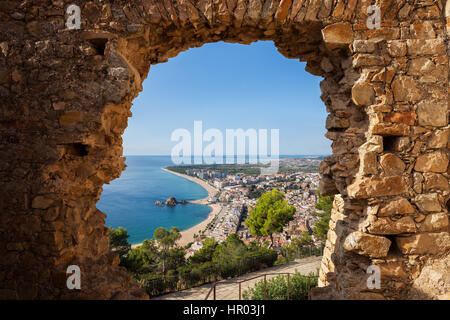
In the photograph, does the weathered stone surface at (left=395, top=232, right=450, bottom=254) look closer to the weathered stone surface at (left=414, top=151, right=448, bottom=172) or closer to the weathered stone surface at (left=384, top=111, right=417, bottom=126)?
the weathered stone surface at (left=414, top=151, right=448, bottom=172)

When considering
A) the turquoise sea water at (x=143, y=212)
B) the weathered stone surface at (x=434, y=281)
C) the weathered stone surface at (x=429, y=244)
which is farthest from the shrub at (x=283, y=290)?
the turquoise sea water at (x=143, y=212)

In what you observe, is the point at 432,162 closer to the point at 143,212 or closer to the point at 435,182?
the point at 435,182

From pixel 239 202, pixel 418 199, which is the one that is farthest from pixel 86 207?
pixel 239 202

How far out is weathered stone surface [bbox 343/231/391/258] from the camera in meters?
2.35

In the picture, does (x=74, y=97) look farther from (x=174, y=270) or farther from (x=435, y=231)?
(x=174, y=270)

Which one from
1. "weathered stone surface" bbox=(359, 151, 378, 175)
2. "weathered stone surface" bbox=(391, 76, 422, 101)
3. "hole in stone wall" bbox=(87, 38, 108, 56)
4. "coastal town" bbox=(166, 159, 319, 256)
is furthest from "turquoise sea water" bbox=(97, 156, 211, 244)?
"weathered stone surface" bbox=(391, 76, 422, 101)

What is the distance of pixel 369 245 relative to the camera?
2.38 metres

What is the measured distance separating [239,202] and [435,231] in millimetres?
27768

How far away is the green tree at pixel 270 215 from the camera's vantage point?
47.7ft

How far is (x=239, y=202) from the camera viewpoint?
29.6 metres

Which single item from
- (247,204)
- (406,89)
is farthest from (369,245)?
(247,204)

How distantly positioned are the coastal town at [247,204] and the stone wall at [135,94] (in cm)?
1330
